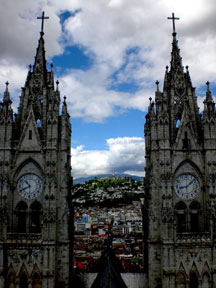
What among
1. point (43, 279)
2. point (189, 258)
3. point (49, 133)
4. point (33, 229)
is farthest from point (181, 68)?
point (43, 279)

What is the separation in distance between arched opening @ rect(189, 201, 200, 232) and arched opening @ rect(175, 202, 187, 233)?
653mm

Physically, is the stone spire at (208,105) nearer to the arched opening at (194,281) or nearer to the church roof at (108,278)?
the arched opening at (194,281)

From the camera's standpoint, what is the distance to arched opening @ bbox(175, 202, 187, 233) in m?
32.3

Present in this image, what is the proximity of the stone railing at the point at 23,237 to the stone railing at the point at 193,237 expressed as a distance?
12018 mm

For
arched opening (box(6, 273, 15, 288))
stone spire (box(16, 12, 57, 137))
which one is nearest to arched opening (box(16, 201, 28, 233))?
arched opening (box(6, 273, 15, 288))

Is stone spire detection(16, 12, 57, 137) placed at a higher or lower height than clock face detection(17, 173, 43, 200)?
→ higher

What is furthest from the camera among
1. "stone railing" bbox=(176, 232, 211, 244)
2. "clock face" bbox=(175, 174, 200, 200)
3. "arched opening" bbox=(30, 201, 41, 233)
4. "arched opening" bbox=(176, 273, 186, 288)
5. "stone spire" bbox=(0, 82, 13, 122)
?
"stone spire" bbox=(0, 82, 13, 122)

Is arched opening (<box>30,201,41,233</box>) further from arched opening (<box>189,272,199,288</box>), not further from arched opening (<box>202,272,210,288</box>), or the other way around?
arched opening (<box>202,272,210,288</box>)

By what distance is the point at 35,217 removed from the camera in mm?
32219

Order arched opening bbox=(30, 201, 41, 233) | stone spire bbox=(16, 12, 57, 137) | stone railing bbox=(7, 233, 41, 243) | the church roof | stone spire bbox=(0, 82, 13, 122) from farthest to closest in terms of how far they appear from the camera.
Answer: stone spire bbox=(16, 12, 57, 137)
stone spire bbox=(0, 82, 13, 122)
arched opening bbox=(30, 201, 41, 233)
stone railing bbox=(7, 233, 41, 243)
the church roof

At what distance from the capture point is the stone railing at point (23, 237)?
30.6 m

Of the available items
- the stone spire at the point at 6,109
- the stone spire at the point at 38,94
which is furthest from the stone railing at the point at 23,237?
the stone spire at the point at 6,109

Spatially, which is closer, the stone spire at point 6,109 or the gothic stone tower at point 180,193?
the gothic stone tower at point 180,193

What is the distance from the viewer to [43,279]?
2961 centimetres
